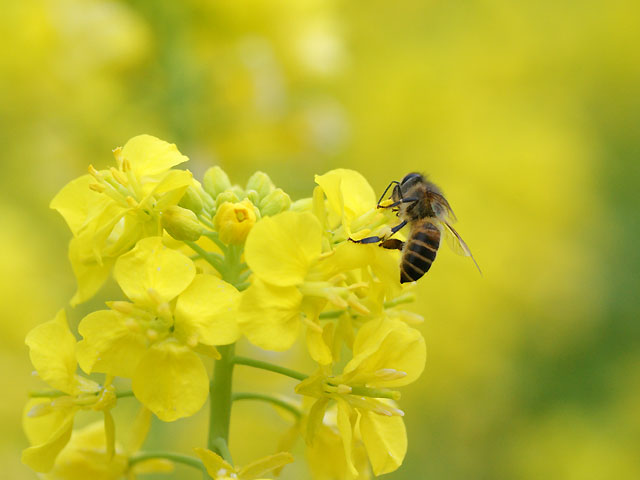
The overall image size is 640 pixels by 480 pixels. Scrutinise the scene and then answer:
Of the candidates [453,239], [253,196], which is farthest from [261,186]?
[453,239]

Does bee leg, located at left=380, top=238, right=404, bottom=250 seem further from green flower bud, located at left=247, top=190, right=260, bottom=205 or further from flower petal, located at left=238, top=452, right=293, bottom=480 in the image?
flower petal, located at left=238, top=452, right=293, bottom=480

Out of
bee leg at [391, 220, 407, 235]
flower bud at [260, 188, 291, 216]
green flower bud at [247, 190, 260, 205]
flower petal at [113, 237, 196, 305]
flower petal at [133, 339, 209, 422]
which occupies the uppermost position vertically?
bee leg at [391, 220, 407, 235]

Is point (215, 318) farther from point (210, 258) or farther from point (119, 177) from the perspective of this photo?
point (119, 177)

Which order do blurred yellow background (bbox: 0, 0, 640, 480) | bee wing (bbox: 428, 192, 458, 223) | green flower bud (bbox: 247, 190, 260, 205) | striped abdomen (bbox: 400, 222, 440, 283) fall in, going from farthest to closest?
blurred yellow background (bbox: 0, 0, 640, 480), bee wing (bbox: 428, 192, 458, 223), striped abdomen (bbox: 400, 222, 440, 283), green flower bud (bbox: 247, 190, 260, 205)

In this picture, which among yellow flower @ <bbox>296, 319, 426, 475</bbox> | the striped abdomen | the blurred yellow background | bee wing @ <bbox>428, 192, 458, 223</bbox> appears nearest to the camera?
yellow flower @ <bbox>296, 319, 426, 475</bbox>

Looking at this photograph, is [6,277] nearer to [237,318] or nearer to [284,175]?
[284,175]

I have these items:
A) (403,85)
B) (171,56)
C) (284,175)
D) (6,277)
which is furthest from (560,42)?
(6,277)

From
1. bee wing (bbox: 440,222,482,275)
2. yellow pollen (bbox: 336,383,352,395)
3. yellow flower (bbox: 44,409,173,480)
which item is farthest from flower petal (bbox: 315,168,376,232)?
yellow flower (bbox: 44,409,173,480)
